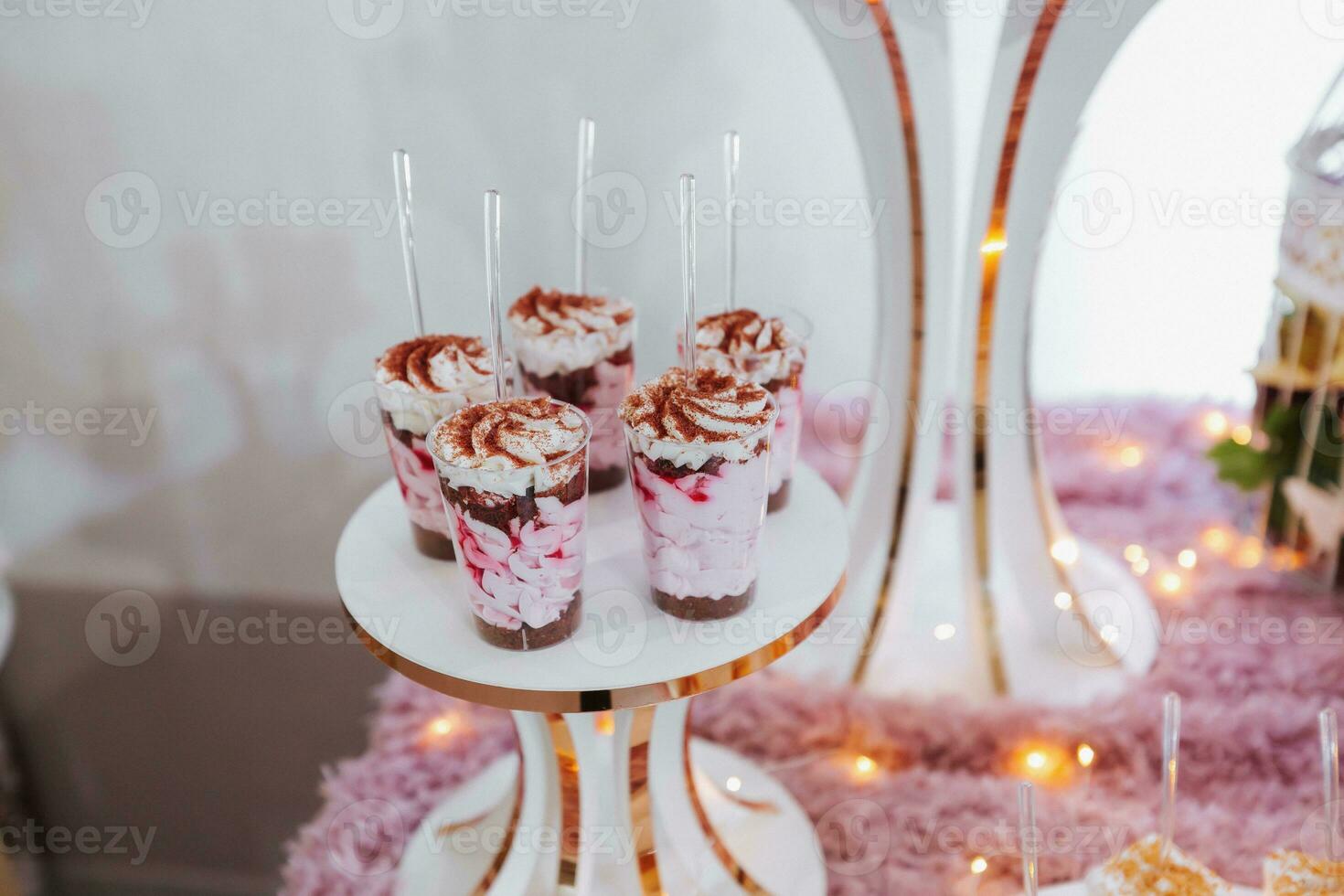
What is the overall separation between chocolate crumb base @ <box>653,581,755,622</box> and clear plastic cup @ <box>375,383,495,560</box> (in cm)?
21

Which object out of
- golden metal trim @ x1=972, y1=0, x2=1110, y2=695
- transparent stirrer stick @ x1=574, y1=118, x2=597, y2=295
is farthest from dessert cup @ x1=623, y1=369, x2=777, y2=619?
golden metal trim @ x1=972, y1=0, x2=1110, y2=695

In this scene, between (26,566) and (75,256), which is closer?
(75,256)

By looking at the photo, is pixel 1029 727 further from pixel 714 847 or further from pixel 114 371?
pixel 114 371

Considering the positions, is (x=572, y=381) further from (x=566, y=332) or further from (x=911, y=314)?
(x=911, y=314)

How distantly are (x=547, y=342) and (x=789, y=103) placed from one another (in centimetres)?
81

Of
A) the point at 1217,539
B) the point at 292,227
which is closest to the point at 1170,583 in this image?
the point at 1217,539

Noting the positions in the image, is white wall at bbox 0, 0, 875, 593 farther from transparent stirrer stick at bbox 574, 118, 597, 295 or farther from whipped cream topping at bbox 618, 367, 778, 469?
whipped cream topping at bbox 618, 367, 778, 469

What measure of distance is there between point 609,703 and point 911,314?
0.69m

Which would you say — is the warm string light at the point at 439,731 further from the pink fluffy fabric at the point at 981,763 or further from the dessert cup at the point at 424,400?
the dessert cup at the point at 424,400

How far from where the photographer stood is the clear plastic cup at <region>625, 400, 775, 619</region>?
781 mm

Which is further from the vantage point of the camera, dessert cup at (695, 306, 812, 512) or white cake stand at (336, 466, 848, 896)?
dessert cup at (695, 306, 812, 512)

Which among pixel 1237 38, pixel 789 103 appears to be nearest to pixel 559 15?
pixel 789 103

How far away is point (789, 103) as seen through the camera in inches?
61.5

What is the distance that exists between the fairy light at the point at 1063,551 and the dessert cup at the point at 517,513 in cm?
76
